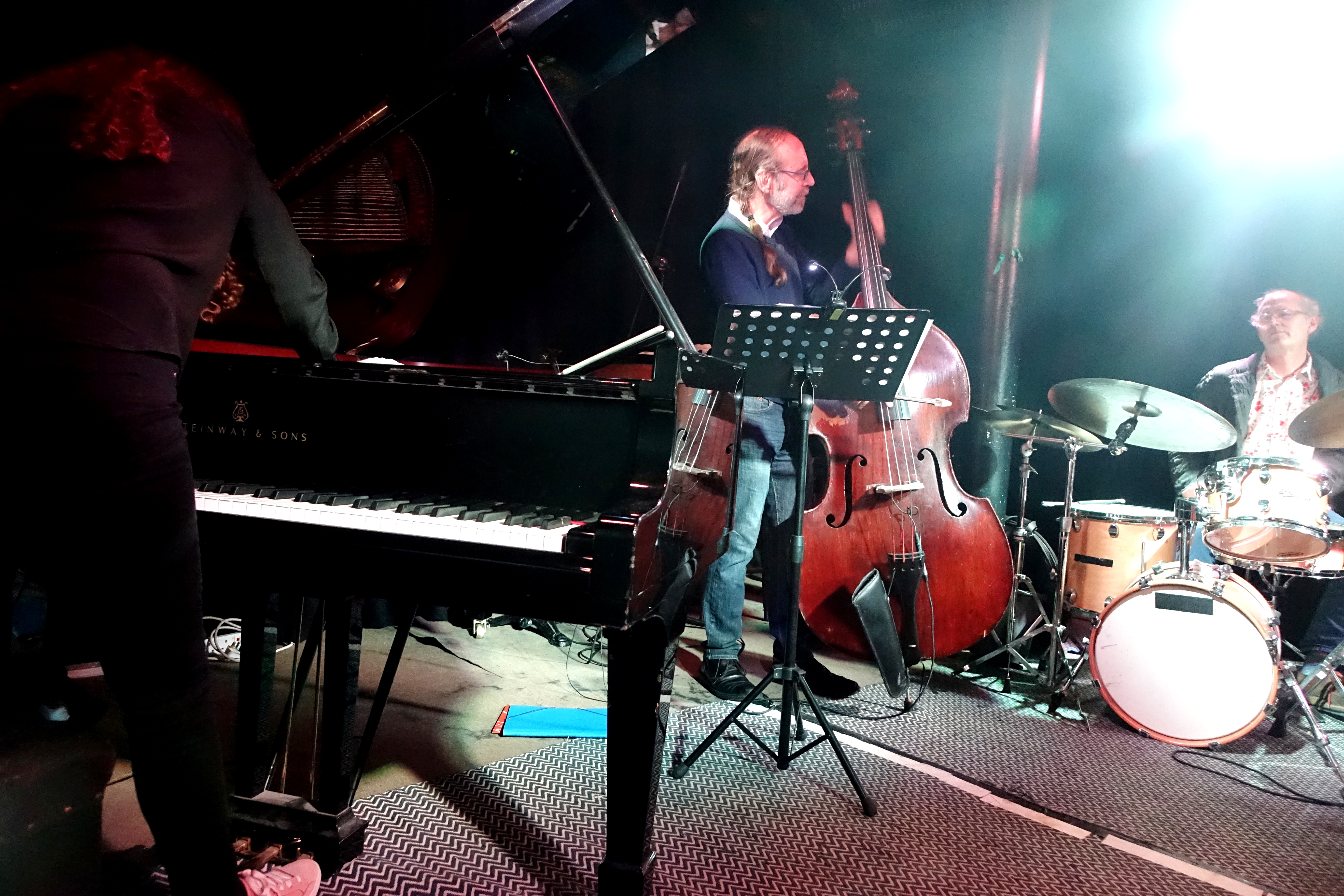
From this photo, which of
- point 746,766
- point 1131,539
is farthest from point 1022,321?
point 746,766

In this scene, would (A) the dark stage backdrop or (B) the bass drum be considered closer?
(B) the bass drum

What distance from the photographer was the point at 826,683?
10.6ft

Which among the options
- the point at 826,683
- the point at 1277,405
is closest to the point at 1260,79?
the point at 1277,405

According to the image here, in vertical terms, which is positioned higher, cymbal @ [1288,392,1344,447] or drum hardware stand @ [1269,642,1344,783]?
cymbal @ [1288,392,1344,447]

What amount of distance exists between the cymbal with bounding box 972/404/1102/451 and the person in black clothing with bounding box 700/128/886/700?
872 mm

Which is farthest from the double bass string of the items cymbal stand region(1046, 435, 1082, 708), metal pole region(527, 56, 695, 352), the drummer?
the drummer

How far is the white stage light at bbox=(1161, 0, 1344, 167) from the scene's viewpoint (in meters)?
3.84

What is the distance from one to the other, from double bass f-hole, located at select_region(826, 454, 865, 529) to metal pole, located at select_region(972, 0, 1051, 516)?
3.37 ft

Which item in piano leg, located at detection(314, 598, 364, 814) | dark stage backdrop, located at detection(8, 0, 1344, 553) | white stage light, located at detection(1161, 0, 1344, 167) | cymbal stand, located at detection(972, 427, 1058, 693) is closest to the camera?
piano leg, located at detection(314, 598, 364, 814)

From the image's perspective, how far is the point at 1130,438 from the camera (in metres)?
3.14

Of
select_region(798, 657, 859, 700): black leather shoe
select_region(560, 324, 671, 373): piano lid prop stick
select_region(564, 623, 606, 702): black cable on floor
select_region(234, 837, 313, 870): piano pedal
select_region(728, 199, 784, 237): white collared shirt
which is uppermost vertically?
select_region(728, 199, 784, 237): white collared shirt

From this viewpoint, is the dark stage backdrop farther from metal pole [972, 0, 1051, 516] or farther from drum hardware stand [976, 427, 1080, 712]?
drum hardware stand [976, 427, 1080, 712]

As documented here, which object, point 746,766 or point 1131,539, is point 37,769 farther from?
point 1131,539

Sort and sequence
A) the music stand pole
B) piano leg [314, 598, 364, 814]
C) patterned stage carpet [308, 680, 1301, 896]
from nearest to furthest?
1. piano leg [314, 598, 364, 814]
2. patterned stage carpet [308, 680, 1301, 896]
3. the music stand pole
